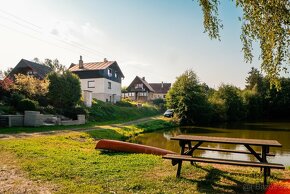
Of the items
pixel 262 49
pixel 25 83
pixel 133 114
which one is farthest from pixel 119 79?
pixel 262 49

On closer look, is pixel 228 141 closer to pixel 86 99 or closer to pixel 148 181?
pixel 148 181

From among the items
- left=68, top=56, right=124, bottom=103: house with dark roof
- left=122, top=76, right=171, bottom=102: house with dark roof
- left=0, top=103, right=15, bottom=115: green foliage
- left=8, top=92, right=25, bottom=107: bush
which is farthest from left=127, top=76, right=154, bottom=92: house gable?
left=0, top=103, right=15, bottom=115: green foliage

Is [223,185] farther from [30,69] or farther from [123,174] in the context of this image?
[30,69]

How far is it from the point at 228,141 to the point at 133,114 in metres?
39.2

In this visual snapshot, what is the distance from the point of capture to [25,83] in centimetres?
2789

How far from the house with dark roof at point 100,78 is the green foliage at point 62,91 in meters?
21.5

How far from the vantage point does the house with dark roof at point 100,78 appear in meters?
53.8

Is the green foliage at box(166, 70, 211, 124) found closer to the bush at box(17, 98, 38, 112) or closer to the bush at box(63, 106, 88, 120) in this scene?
the bush at box(63, 106, 88, 120)

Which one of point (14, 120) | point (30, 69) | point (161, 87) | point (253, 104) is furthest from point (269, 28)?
point (161, 87)

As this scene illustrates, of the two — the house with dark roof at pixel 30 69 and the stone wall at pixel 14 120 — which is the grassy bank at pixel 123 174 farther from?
the house with dark roof at pixel 30 69

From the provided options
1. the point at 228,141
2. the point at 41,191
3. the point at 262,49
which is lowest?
the point at 41,191

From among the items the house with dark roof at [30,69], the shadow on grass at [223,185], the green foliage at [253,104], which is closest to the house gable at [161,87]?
the green foliage at [253,104]

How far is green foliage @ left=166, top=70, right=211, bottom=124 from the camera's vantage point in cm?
4469

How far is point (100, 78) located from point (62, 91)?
2409cm
